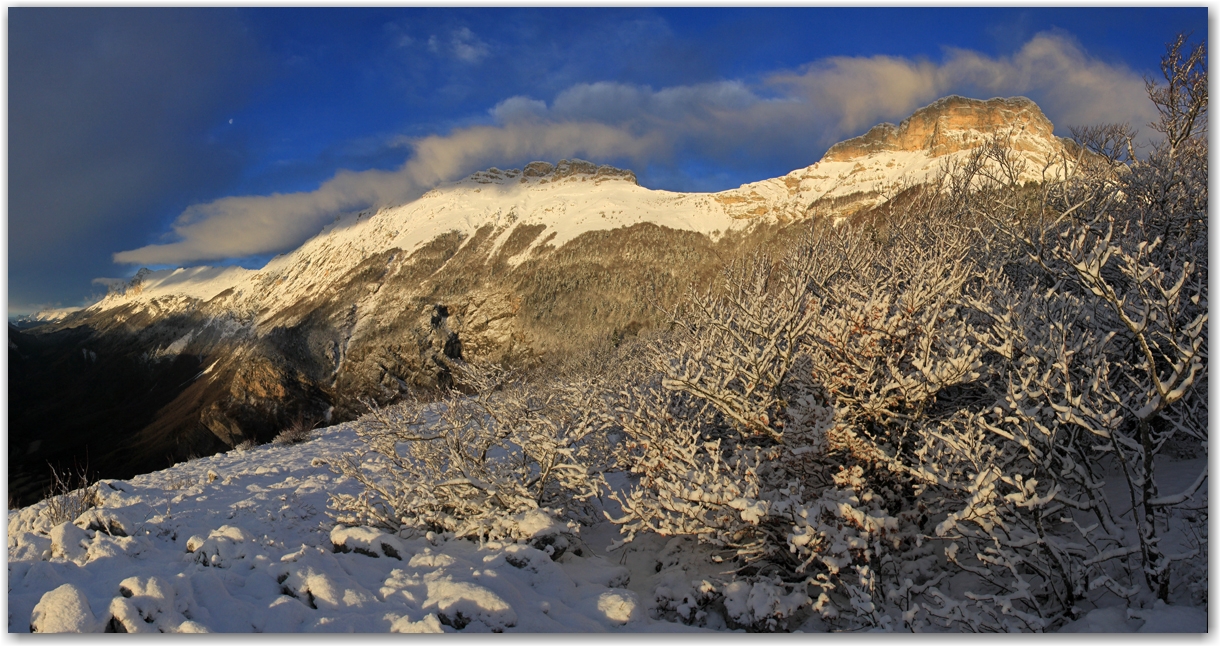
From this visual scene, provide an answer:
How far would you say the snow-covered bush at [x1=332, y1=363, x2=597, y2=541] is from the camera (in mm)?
7934

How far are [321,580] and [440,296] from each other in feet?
229

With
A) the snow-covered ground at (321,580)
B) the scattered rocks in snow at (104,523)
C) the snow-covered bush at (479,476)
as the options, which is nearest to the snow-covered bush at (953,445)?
the snow-covered ground at (321,580)

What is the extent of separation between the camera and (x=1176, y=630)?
4371mm

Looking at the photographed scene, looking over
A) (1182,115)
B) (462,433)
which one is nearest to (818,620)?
(462,433)

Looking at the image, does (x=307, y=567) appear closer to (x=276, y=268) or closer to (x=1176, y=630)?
(x=1176, y=630)

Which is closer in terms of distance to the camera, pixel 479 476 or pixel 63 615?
Result: pixel 63 615

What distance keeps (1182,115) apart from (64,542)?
58.8 feet

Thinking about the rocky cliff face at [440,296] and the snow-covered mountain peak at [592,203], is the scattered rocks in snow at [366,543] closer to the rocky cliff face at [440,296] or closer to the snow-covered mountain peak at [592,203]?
the rocky cliff face at [440,296]

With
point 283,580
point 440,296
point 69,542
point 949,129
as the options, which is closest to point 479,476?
point 283,580

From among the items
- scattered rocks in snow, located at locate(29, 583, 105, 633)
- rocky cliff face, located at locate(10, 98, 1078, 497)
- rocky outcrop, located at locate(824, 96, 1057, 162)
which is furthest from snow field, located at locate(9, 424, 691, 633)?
rocky outcrop, located at locate(824, 96, 1057, 162)

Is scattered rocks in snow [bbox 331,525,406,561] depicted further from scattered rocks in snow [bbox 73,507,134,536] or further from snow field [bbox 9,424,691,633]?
scattered rocks in snow [bbox 73,507,134,536]

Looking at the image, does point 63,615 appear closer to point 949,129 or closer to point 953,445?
point 953,445

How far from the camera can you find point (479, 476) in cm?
841

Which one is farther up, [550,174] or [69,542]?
[550,174]
